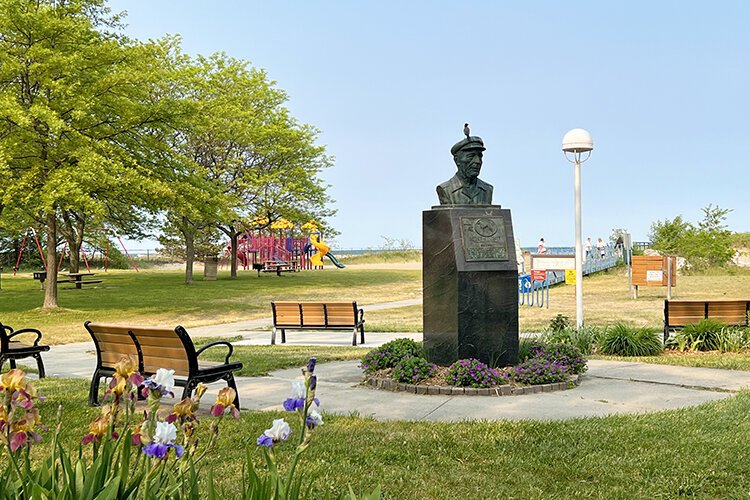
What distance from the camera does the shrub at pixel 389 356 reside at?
8.33 meters

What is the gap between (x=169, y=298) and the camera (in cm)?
2816

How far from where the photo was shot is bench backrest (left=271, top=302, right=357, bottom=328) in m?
13.6

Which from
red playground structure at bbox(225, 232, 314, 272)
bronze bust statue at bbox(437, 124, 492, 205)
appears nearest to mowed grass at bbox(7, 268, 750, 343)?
bronze bust statue at bbox(437, 124, 492, 205)

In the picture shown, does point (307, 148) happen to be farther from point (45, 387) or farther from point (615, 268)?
point (45, 387)

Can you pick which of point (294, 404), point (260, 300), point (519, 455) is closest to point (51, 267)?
point (260, 300)

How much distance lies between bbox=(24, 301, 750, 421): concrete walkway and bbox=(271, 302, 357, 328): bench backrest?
361 cm

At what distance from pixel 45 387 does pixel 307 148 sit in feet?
115

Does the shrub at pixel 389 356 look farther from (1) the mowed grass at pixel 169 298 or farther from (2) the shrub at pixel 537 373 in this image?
(1) the mowed grass at pixel 169 298

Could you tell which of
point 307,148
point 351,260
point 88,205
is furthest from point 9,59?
point 351,260

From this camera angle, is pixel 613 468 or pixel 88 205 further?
pixel 88 205

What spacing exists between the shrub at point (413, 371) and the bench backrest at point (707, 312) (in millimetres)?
5258

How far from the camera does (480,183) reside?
Answer: 8539 mm

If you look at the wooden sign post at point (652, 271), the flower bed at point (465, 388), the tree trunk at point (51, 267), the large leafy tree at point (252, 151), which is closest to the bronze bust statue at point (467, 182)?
the flower bed at point (465, 388)

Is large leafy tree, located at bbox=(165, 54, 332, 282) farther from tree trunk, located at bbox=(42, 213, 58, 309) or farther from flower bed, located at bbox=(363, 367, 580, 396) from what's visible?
flower bed, located at bbox=(363, 367, 580, 396)
